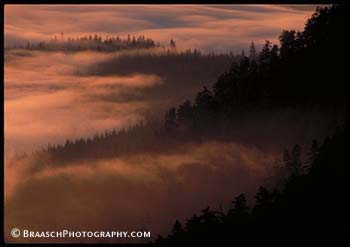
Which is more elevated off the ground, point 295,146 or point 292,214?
point 295,146

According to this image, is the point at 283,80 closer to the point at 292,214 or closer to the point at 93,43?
the point at 292,214

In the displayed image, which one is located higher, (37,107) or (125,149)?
(37,107)

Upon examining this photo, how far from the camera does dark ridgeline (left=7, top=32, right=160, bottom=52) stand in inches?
177

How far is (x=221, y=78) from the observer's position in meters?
4.51

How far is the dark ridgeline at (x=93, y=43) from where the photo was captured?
449cm

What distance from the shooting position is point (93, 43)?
14.9 feet

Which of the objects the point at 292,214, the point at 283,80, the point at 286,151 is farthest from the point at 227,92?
the point at 292,214

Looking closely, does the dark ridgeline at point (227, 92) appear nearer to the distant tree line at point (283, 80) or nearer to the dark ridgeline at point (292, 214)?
the distant tree line at point (283, 80)

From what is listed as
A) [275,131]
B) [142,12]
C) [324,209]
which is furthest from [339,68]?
[142,12]

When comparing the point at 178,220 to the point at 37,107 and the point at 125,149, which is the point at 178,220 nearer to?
the point at 125,149

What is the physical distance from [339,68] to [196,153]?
1215 millimetres

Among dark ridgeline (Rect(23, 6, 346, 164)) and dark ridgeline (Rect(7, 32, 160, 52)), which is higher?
dark ridgeline (Rect(7, 32, 160, 52))

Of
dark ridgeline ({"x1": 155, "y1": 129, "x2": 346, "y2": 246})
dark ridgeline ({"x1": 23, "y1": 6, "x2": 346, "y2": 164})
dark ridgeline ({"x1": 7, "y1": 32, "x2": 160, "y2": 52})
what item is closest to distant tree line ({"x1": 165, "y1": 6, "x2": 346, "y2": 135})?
dark ridgeline ({"x1": 23, "y1": 6, "x2": 346, "y2": 164})

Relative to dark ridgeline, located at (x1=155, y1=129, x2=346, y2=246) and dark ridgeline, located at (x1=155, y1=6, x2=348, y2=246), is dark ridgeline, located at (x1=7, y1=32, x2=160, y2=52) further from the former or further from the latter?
dark ridgeline, located at (x1=155, y1=129, x2=346, y2=246)
